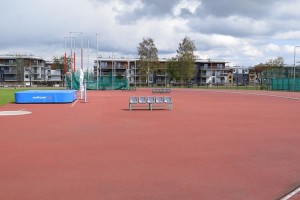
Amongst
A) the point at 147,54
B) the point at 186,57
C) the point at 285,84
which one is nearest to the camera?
the point at 285,84

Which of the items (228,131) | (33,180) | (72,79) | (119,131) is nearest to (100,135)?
(119,131)

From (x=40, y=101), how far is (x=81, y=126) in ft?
47.1

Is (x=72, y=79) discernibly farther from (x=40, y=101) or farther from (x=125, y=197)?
(x=125, y=197)

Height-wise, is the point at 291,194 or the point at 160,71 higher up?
the point at 160,71

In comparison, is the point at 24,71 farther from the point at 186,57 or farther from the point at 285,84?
the point at 285,84

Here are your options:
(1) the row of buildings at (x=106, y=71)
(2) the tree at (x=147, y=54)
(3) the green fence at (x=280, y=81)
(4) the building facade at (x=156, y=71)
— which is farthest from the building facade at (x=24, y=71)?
(3) the green fence at (x=280, y=81)

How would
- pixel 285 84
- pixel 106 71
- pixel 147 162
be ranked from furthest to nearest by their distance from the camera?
1. pixel 106 71
2. pixel 285 84
3. pixel 147 162

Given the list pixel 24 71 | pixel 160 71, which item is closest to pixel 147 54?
pixel 160 71

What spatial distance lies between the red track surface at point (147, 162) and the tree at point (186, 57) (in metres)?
65.0

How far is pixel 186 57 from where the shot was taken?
7819 centimetres

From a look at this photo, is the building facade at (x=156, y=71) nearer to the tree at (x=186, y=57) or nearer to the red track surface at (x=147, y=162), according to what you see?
the tree at (x=186, y=57)

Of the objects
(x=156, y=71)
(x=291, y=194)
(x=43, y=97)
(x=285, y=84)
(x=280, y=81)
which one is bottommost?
(x=291, y=194)

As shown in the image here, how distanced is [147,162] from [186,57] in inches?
2813

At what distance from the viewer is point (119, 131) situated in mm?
12492
